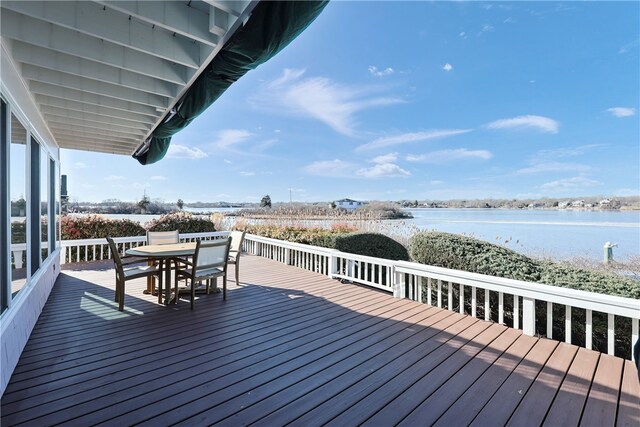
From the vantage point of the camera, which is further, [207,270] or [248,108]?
[248,108]

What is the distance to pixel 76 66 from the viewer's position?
2420 mm

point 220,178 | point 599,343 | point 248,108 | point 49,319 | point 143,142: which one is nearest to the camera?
point 599,343

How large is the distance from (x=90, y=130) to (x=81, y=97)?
167cm

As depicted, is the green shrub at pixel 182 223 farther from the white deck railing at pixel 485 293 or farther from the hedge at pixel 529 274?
the hedge at pixel 529 274

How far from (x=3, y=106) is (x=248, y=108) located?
835cm

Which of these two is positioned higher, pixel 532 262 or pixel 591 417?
pixel 532 262

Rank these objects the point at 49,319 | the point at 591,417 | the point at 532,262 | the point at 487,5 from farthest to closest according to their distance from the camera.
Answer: the point at 487,5 → the point at 532,262 → the point at 49,319 → the point at 591,417

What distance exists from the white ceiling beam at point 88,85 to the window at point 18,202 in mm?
498

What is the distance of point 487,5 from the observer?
591 cm

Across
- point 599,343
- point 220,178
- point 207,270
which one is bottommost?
point 599,343

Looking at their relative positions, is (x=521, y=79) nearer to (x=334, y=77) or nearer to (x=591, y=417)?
(x=334, y=77)

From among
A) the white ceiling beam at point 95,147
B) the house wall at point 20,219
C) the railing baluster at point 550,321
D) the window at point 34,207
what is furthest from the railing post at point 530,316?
the white ceiling beam at point 95,147

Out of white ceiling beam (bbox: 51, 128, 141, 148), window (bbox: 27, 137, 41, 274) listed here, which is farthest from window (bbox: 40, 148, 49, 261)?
white ceiling beam (bbox: 51, 128, 141, 148)

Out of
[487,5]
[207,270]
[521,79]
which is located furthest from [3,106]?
[521,79]
